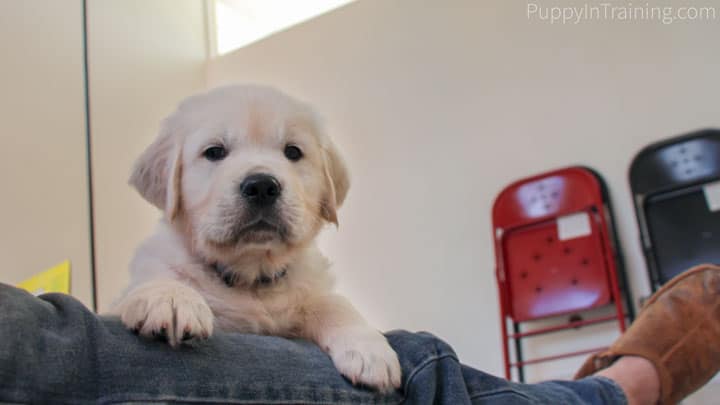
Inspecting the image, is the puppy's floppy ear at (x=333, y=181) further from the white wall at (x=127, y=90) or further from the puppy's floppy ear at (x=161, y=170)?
the white wall at (x=127, y=90)

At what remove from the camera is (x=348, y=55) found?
4.89m

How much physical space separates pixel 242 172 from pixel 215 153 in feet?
0.54

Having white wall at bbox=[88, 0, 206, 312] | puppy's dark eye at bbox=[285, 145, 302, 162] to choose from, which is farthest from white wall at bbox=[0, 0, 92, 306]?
puppy's dark eye at bbox=[285, 145, 302, 162]

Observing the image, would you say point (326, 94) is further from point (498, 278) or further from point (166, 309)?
point (166, 309)

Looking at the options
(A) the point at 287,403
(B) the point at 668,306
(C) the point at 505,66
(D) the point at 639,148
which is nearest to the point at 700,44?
(D) the point at 639,148

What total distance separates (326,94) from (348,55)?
0.31 m

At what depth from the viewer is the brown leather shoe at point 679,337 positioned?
2.05 meters

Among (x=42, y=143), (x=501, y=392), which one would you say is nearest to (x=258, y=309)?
(x=501, y=392)

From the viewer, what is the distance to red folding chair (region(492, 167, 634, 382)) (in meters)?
3.61

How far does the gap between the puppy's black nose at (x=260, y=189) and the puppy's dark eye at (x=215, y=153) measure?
0.59 feet

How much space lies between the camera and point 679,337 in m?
2.15

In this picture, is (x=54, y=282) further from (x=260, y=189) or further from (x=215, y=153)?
(x=260, y=189)

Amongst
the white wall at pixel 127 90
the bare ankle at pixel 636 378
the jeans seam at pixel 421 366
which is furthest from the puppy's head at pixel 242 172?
the white wall at pixel 127 90

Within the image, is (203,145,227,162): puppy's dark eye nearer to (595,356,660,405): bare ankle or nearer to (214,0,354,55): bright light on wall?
(595,356,660,405): bare ankle
